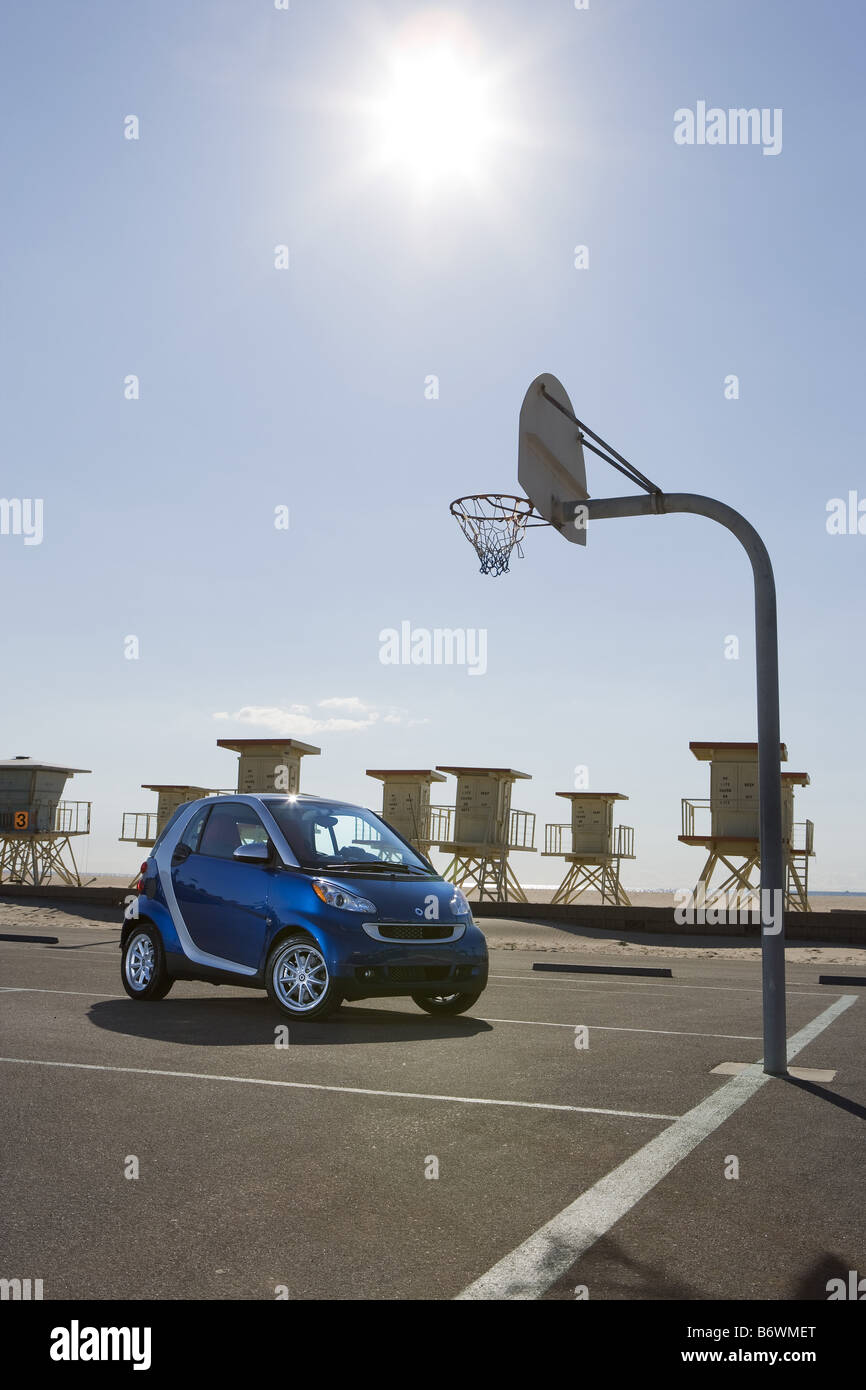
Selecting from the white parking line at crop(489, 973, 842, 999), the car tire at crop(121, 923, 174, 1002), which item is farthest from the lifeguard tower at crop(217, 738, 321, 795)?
the car tire at crop(121, 923, 174, 1002)

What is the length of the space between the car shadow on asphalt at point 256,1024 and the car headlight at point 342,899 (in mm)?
886

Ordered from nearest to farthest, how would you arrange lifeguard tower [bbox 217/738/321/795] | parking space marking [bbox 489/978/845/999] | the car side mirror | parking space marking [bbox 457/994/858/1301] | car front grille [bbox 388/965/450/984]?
parking space marking [bbox 457/994/858/1301], car front grille [bbox 388/965/450/984], the car side mirror, parking space marking [bbox 489/978/845/999], lifeguard tower [bbox 217/738/321/795]

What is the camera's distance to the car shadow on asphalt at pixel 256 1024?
7.79 meters

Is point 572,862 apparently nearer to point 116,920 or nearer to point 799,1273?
point 116,920

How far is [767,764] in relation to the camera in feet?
22.9

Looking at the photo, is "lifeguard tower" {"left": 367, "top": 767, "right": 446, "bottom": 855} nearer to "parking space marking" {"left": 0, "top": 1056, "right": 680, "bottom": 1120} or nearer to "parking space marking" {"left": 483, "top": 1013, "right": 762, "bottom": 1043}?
"parking space marking" {"left": 483, "top": 1013, "right": 762, "bottom": 1043}

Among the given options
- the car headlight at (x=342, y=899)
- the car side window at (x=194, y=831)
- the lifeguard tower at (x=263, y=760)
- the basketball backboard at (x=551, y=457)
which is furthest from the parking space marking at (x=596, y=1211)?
the lifeguard tower at (x=263, y=760)

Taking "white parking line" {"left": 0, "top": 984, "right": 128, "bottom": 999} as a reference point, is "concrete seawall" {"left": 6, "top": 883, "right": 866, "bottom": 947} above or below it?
below

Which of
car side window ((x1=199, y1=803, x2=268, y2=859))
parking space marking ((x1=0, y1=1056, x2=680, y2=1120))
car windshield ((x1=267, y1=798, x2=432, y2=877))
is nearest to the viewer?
parking space marking ((x1=0, y1=1056, x2=680, y2=1120))

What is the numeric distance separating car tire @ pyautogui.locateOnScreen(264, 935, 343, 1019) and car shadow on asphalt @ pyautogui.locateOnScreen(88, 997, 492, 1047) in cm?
12

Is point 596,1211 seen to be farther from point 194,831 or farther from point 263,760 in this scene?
point 263,760

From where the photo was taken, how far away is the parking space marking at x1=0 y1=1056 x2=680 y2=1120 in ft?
18.3

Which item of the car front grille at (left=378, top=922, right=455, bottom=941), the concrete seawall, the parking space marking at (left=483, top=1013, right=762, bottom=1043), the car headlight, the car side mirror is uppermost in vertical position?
the car side mirror
